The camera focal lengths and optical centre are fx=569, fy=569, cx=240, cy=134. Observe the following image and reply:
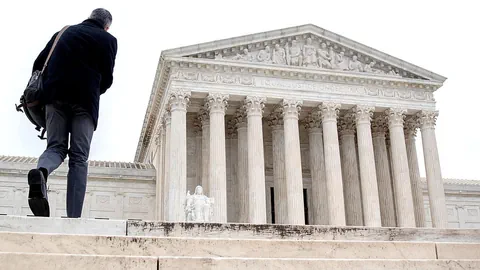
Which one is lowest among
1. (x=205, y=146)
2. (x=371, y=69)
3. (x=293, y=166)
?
(x=293, y=166)

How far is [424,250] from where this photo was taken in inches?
326

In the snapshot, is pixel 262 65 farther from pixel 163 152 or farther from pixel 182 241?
pixel 182 241

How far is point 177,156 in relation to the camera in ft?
110

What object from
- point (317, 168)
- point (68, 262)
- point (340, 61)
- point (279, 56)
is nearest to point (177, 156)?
point (279, 56)

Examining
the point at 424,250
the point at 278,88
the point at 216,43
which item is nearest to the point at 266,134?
the point at 278,88

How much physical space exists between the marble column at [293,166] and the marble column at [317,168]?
122 inches

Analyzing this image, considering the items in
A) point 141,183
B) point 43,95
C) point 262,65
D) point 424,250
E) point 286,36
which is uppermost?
point 286,36

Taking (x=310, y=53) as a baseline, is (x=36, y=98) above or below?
below

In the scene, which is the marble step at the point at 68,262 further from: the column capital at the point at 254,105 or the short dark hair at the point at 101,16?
the column capital at the point at 254,105

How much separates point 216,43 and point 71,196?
28.4m

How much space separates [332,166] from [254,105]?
20.5ft

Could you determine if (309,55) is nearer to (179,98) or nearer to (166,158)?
(179,98)

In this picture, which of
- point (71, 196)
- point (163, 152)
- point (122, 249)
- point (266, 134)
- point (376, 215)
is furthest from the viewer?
point (266, 134)

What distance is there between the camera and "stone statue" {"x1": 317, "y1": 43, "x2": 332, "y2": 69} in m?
38.1
